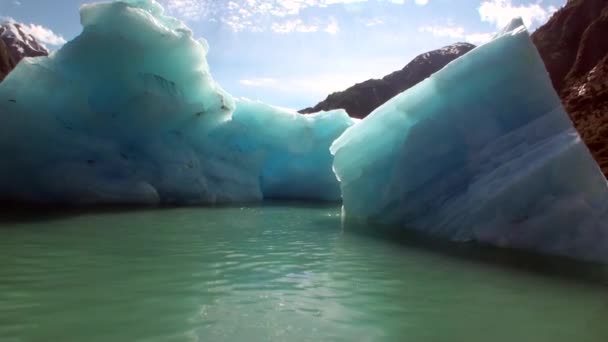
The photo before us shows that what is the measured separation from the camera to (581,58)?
36.9 metres

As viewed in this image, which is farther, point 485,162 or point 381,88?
point 381,88

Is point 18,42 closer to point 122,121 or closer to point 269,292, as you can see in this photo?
point 122,121

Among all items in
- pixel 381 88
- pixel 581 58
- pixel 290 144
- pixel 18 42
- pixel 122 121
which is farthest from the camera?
pixel 18 42

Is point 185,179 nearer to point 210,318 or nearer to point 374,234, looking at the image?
point 374,234

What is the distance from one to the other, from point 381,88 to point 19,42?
74172 millimetres

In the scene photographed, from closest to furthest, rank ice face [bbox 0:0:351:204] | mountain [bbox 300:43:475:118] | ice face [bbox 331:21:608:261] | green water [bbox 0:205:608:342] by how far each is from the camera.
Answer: green water [bbox 0:205:608:342]
ice face [bbox 331:21:608:261]
ice face [bbox 0:0:351:204]
mountain [bbox 300:43:475:118]

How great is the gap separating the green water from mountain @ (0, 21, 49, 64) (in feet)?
316

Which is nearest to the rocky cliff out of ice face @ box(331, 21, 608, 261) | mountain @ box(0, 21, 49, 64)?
mountain @ box(0, 21, 49, 64)

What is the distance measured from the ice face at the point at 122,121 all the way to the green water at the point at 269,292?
3.50 m

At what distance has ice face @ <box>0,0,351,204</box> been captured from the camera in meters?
8.49

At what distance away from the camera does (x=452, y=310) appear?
286cm

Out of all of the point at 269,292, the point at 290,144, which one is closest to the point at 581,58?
the point at 290,144

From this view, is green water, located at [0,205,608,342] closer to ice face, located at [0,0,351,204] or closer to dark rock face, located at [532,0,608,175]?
ice face, located at [0,0,351,204]

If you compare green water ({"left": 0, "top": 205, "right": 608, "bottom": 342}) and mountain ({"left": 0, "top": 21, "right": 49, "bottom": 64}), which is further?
mountain ({"left": 0, "top": 21, "right": 49, "bottom": 64})
